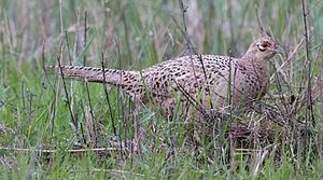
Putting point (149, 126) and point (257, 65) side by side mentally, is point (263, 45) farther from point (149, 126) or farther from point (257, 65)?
point (149, 126)

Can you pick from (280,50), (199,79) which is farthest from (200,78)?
(280,50)

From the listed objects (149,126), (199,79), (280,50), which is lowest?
(149,126)

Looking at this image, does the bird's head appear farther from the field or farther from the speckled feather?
the field

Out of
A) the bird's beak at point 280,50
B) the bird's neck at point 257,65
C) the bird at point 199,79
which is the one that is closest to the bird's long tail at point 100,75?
the bird at point 199,79

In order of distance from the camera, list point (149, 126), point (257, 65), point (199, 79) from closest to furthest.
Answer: point (149, 126) → point (199, 79) → point (257, 65)

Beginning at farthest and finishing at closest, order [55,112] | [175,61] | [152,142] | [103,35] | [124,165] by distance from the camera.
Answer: [103,35] < [175,61] < [55,112] < [152,142] < [124,165]

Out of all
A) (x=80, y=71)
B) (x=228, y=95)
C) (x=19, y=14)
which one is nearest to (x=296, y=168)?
(x=228, y=95)

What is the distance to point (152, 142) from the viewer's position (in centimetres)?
494

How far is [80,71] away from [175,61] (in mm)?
532

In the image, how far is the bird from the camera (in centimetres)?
534

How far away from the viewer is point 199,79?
546 cm

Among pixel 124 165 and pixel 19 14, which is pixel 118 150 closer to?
pixel 124 165

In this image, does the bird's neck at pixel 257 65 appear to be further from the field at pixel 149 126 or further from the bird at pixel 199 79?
the field at pixel 149 126

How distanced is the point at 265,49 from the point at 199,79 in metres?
0.48
